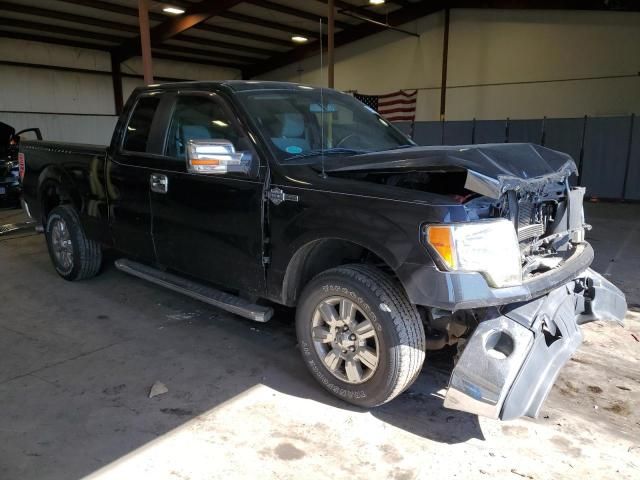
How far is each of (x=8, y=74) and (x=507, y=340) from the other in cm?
1795

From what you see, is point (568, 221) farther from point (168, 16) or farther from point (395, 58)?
point (395, 58)

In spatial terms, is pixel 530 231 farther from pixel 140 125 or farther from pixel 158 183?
pixel 140 125

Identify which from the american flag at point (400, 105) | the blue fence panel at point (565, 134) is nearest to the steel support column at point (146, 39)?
the blue fence panel at point (565, 134)

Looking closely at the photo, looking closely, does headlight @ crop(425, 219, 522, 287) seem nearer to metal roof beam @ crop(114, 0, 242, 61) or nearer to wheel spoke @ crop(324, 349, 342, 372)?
wheel spoke @ crop(324, 349, 342, 372)

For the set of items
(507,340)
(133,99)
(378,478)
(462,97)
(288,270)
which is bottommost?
(378,478)

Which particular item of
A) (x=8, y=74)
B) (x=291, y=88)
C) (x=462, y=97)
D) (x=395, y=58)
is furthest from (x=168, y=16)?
(x=291, y=88)

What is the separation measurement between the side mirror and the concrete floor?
1337 millimetres

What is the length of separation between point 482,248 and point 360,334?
2.63ft

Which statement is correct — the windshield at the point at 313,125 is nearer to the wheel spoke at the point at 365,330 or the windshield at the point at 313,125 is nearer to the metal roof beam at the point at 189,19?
the wheel spoke at the point at 365,330

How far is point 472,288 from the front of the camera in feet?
7.50

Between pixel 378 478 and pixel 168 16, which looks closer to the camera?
pixel 378 478

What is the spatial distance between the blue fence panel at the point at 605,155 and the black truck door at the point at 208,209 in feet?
38.4

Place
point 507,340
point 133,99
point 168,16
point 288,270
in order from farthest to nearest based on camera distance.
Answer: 1. point 168,16
2. point 133,99
3. point 288,270
4. point 507,340

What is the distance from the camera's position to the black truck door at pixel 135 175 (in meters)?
3.83
